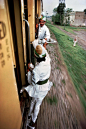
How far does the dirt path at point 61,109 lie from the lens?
1.99 metres

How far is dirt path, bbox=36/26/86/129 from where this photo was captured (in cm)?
199

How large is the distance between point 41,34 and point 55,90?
1.91 m

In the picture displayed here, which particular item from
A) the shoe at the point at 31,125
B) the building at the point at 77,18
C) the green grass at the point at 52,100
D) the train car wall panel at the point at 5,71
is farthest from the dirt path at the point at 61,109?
the building at the point at 77,18

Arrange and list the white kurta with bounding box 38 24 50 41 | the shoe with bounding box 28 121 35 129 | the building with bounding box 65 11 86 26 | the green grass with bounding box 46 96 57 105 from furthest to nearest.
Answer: the building with bounding box 65 11 86 26, the white kurta with bounding box 38 24 50 41, the green grass with bounding box 46 96 57 105, the shoe with bounding box 28 121 35 129

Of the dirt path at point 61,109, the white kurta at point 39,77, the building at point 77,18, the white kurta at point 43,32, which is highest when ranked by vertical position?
the building at point 77,18

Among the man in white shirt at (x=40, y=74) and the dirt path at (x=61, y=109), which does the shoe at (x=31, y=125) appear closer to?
the man in white shirt at (x=40, y=74)

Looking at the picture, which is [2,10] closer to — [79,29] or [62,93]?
[62,93]

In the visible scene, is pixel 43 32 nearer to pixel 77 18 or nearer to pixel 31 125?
pixel 31 125

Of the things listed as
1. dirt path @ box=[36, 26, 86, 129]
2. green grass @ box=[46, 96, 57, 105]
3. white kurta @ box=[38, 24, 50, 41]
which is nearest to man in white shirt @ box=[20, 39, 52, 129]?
dirt path @ box=[36, 26, 86, 129]

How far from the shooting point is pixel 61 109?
2299 millimetres

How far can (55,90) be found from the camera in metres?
2.76

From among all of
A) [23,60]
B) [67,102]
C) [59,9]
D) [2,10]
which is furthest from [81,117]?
[59,9]

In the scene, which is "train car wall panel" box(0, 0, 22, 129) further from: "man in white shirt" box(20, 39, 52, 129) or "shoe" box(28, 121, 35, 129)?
"shoe" box(28, 121, 35, 129)

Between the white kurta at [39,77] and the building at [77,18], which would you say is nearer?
the white kurta at [39,77]
